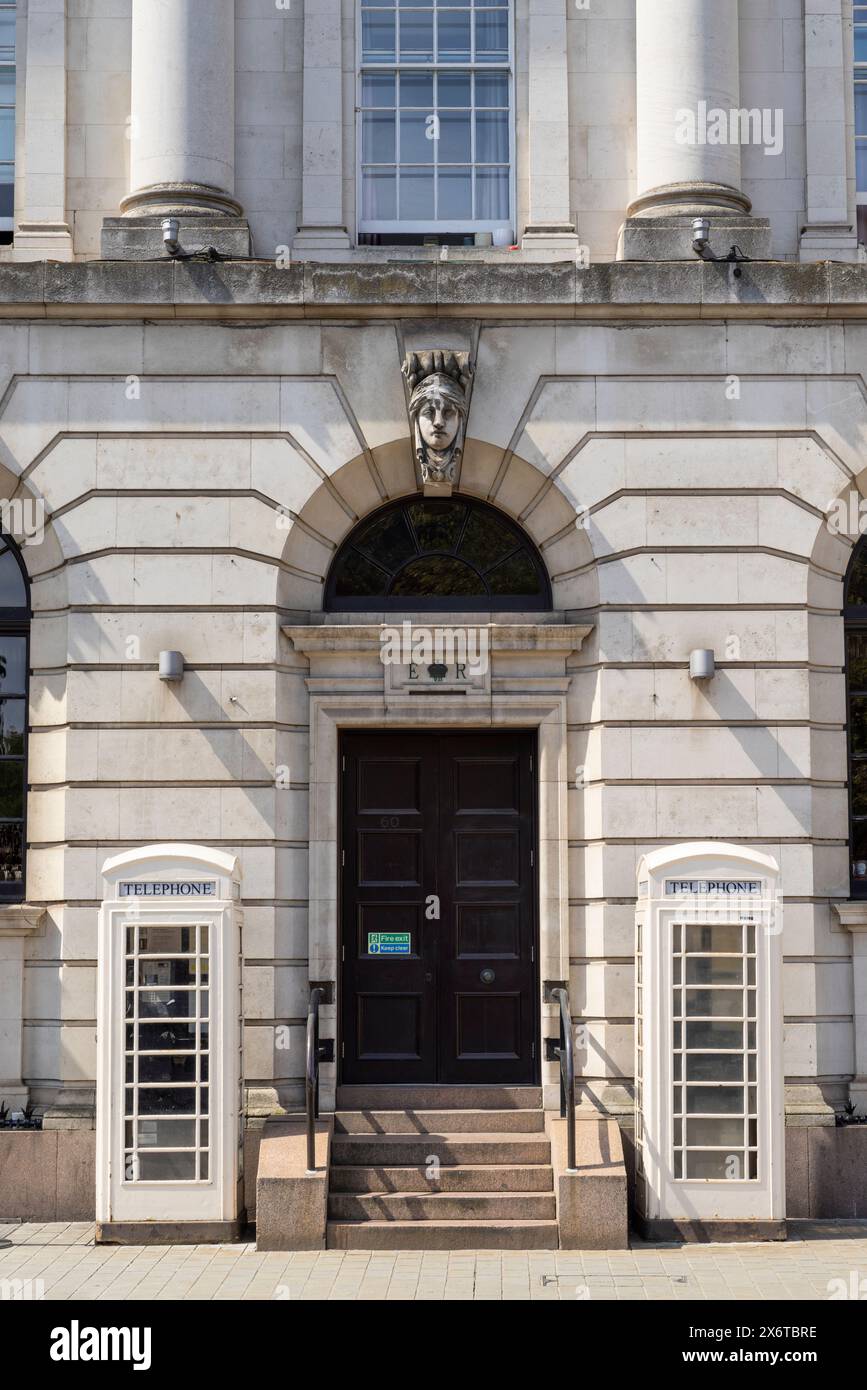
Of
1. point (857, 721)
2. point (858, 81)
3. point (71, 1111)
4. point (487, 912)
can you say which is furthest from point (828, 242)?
point (71, 1111)

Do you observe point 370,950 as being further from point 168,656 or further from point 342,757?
point 168,656

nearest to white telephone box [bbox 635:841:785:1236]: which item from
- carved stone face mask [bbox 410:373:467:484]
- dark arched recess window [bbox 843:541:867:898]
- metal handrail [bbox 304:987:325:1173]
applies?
dark arched recess window [bbox 843:541:867:898]

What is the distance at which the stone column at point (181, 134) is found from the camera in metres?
13.0

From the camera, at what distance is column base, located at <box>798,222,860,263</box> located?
13359 millimetres

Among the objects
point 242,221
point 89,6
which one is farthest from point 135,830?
point 89,6

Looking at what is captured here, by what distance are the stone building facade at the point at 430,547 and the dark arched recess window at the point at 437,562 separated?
40 mm

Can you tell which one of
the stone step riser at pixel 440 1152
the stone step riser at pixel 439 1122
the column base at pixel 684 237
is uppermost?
the column base at pixel 684 237


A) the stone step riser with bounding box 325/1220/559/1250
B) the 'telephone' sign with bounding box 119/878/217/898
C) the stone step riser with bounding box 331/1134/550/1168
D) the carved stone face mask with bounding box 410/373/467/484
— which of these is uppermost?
the carved stone face mask with bounding box 410/373/467/484

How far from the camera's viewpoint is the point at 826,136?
13469 mm

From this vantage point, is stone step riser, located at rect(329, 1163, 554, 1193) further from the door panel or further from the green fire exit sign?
the green fire exit sign

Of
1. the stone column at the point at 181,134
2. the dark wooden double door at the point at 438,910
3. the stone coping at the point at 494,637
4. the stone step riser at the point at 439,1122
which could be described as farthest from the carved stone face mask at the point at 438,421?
the stone step riser at the point at 439,1122

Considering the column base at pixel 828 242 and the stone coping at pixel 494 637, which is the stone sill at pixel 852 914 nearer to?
the stone coping at pixel 494 637

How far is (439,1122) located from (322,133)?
795 cm

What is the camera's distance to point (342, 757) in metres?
13.1
